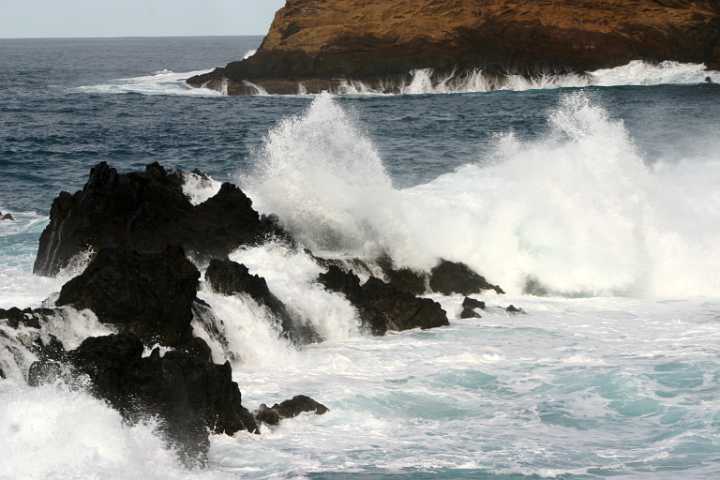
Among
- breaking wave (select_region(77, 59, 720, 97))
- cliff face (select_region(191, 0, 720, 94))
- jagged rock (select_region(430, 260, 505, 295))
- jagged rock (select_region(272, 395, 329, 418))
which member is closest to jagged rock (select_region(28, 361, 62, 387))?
jagged rock (select_region(272, 395, 329, 418))

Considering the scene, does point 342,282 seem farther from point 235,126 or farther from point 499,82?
point 499,82

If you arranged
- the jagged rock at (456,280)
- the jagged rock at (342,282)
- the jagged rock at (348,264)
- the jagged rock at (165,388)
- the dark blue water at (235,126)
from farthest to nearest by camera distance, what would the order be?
1. the dark blue water at (235,126)
2. the jagged rock at (456,280)
3. the jagged rock at (348,264)
4. the jagged rock at (342,282)
5. the jagged rock at (165,388)

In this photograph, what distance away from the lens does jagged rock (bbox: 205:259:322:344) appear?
15633 millimetres

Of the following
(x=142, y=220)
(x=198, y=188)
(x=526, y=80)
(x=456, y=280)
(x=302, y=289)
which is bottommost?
(x=456, y=280)

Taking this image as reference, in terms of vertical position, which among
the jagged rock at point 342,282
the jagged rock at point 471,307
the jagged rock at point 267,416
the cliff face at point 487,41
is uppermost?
the cliff face at point 487,41

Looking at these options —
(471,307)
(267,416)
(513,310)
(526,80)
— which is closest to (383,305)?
(471,307)

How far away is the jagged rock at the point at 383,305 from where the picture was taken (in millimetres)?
16625

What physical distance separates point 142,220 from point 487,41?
166 ft

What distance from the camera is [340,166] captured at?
854 inches

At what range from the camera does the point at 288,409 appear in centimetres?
1248

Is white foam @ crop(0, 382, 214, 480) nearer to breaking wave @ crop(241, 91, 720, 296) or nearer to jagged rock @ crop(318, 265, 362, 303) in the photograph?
jagged rock @ crop(318, 265, 362, 303)

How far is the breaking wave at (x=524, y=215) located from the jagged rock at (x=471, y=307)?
1826 millimetres

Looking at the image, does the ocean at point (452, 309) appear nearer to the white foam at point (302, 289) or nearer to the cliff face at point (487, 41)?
the white foam at point (302, 289)

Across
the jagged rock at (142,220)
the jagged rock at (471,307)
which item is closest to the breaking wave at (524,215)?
the jagged rock at (142,220)
